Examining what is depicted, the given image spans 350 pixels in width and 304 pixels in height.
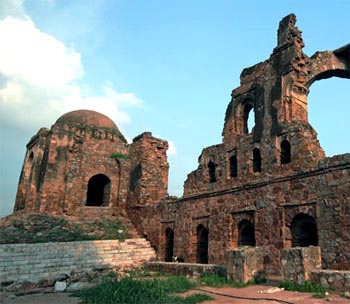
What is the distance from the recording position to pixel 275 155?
10.9 metres

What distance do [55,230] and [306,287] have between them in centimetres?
1021

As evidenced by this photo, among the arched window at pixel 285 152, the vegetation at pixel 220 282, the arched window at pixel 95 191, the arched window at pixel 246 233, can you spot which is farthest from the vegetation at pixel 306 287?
the arched window at pixel 95 191

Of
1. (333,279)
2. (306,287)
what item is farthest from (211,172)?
(333,279)

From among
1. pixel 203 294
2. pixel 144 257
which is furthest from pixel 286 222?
pixel 144 257

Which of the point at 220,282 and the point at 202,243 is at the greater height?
the point at 202,243

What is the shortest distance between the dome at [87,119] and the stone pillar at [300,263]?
1439cm

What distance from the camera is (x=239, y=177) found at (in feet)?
39.0

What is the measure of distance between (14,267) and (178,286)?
235 inches

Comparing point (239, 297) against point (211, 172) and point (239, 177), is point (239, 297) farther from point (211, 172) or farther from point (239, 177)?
point (211, 172)

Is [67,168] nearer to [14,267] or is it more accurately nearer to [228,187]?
[14,267]

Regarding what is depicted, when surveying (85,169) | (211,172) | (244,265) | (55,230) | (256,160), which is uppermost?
(85,169)

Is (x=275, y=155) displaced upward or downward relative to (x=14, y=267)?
upward

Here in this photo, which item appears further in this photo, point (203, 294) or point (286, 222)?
point (286, 222)

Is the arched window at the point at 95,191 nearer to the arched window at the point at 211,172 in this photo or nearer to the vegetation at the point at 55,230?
the vegetation at the point at 55,230
